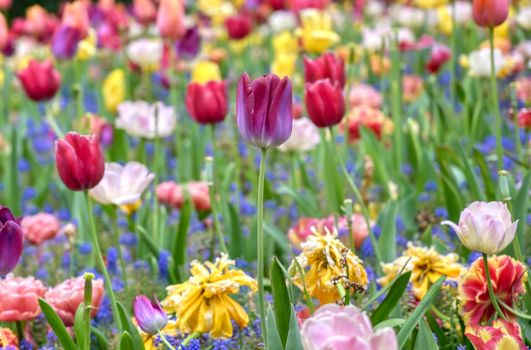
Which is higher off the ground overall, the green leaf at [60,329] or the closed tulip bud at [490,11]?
the closed tulip bud at [490,11]

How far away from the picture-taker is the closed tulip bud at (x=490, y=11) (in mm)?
2244

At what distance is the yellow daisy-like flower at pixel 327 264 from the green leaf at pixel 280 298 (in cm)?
8

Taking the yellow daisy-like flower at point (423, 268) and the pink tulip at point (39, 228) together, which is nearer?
the yellow daisy-like flower at point (423, 268)

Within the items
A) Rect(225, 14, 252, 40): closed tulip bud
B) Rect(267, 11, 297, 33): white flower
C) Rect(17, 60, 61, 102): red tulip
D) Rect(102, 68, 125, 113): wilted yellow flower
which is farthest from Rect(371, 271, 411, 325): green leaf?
Rect(267, 11, 297, 33): white flower

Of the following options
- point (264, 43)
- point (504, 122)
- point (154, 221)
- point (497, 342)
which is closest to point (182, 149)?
point (154, 221)

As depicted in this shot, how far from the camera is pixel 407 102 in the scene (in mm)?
4605

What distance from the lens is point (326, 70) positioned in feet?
8.05

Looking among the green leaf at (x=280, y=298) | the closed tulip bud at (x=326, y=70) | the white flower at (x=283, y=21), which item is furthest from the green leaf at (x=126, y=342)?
the white flower at (x=283, y=21)

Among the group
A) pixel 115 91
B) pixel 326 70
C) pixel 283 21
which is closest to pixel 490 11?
pixel 326 70

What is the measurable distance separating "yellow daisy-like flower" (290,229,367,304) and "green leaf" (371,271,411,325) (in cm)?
6

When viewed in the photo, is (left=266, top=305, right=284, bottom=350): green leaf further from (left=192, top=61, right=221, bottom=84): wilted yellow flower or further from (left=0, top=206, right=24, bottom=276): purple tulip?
(left=192, top=61, right=221, bottom=84): wilted yellow flower

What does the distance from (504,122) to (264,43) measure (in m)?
3.35

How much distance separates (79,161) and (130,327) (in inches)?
13.6

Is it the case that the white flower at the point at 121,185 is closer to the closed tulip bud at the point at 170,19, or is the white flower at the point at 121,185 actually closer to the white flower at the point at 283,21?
the closed tulip bud at the point at 170,19
